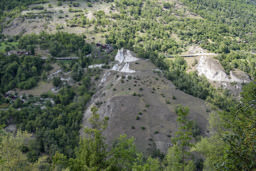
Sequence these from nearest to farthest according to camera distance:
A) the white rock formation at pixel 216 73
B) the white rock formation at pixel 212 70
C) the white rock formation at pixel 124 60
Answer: the white rock formation at pixel 124 60 → the white rock formation at pixel 216 73 → the white rock formation at pixel 212 70

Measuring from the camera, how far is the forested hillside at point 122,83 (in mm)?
15906

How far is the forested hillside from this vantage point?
1591cm

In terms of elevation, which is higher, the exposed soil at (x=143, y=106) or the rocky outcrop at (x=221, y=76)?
the exposed soil at (x=143, y=106)

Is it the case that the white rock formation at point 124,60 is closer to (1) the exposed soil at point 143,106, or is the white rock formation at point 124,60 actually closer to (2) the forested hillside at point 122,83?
(2) the forested hillside at point 122,83

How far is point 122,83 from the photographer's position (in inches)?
2618

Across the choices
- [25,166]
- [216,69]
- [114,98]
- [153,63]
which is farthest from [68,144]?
[216,69]

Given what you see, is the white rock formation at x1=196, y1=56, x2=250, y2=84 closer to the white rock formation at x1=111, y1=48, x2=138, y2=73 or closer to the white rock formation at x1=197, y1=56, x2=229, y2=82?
the white rock formation at x1=197, y1=56, x2=229, y2=82

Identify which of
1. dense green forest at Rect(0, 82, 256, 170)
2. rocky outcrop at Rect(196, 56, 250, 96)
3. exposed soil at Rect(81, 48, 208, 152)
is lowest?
rocky outcrop at Rect(196, 56, 250, 96)

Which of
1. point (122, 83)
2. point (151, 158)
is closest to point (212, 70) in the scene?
point (122, 83)

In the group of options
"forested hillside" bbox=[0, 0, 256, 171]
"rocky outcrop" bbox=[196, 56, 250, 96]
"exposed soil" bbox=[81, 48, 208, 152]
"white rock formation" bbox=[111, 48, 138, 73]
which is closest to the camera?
"forested hillside" bbox=[0, 0, 256, 171]

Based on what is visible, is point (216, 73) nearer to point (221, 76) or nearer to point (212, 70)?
point (212, 70)

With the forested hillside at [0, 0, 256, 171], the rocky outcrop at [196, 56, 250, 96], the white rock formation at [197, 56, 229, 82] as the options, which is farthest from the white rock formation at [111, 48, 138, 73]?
the rocky outcrop at [196, 56, 250, 96]

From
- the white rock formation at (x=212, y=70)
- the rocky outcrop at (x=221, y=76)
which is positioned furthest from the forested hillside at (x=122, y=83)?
the white rock formation at (x=212, y=70)

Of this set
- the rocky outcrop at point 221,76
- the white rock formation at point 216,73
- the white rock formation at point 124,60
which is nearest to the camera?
the white rock formation at point 124,60
